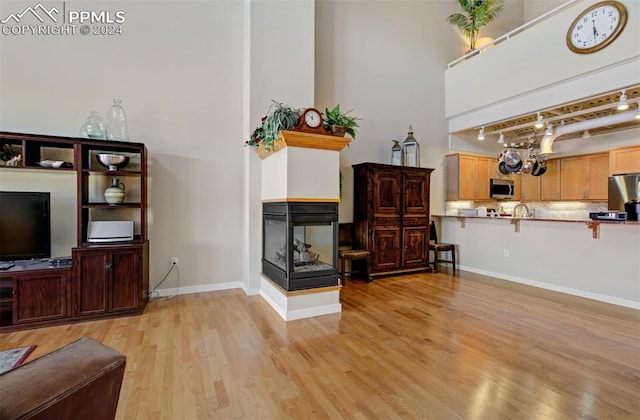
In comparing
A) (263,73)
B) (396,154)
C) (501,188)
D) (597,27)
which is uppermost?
(597,27)

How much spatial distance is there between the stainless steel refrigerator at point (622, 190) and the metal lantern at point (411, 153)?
11.8ft

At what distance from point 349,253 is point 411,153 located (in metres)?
2.27

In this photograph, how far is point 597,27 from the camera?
4070mm

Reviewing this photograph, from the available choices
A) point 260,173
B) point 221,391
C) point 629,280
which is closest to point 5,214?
point 260,173

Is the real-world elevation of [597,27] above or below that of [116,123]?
above

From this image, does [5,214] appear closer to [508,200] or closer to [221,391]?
[221,391]

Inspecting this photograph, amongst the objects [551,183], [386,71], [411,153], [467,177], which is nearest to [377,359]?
[411,153]

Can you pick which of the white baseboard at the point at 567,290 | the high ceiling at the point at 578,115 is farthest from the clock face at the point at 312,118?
the white baseboard at the point at 567,290

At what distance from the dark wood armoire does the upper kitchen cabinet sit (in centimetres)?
356

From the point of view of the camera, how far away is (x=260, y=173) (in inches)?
164

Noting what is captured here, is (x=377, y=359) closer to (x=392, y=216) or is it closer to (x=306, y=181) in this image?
(x=306, y=181)

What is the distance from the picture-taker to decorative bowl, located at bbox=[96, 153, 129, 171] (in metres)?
3.34

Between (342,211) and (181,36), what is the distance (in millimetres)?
3491

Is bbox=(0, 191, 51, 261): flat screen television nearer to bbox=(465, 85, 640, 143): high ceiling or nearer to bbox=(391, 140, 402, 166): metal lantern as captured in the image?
bbox=(391, 140, 402, 166): metal lantern
